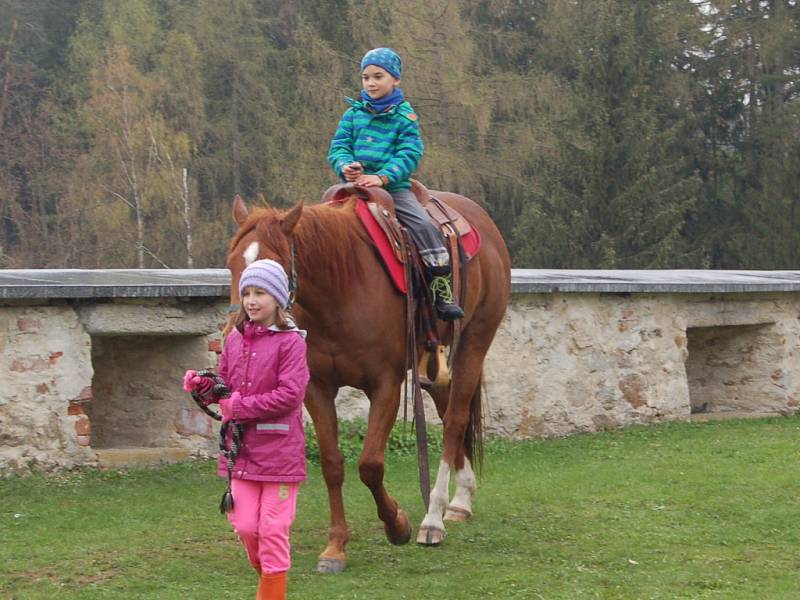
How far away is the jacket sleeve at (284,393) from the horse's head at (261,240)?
30cm

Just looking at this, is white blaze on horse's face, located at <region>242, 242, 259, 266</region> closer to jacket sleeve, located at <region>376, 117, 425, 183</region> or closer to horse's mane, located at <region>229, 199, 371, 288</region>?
horse's mane, located at <region>229, 199, 371, 288</region>

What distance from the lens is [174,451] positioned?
27.8 ft

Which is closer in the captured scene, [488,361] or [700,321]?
[488,361]

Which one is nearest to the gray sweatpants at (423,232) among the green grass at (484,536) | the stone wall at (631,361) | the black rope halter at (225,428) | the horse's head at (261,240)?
the horse's head at (261,240)

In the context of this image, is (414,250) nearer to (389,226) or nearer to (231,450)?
(389,226)

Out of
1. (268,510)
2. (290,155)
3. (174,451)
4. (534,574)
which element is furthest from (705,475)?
(290,155)

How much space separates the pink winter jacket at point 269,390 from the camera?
4332 mm

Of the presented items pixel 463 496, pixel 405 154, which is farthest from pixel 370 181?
pixel 463 496

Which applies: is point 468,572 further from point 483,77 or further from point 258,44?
point 258,44

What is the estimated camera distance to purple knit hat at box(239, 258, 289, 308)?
170 inches

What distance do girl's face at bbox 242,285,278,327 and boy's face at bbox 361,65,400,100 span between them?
6.46 feet

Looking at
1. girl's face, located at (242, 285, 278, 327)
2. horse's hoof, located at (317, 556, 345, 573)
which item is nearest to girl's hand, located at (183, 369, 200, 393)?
girl's face, located at (242, 285, 278, 327)

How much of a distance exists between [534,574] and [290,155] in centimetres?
2549

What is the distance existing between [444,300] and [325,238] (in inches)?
38.1
